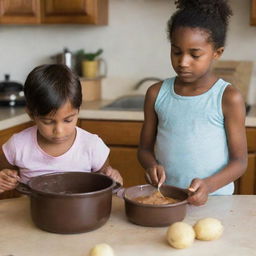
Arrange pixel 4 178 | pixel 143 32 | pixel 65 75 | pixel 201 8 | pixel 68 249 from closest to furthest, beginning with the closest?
1. pixel 68 249
2. pixel 4 178
3. pixel 65 75
4. pixel 201 8
5. pixel 143 32

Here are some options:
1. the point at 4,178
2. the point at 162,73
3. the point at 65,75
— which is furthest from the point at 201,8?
the point at 162,73

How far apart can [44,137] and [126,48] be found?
1.91m

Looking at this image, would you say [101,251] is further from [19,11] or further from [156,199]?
[19,11]

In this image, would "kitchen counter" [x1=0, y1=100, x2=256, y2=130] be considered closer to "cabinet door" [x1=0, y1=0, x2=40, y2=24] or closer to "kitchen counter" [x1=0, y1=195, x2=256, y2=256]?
"cabinet door" [x1=0, y1=0, x2=40, y2=24]

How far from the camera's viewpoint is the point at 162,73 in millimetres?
3217

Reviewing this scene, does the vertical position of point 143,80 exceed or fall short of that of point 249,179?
it exceeds it

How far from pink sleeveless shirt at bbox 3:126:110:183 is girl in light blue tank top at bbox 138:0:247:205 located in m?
0.16

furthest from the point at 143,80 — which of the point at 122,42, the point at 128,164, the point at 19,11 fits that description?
the point at 19,11

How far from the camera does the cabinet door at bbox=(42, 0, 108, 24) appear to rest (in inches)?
115

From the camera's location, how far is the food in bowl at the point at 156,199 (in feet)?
3.89

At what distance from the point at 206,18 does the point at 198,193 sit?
0.56m

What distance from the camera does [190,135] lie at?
5.11 feet

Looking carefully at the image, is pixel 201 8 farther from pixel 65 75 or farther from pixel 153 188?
pixel 153 188

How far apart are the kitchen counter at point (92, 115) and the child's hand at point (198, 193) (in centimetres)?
145
